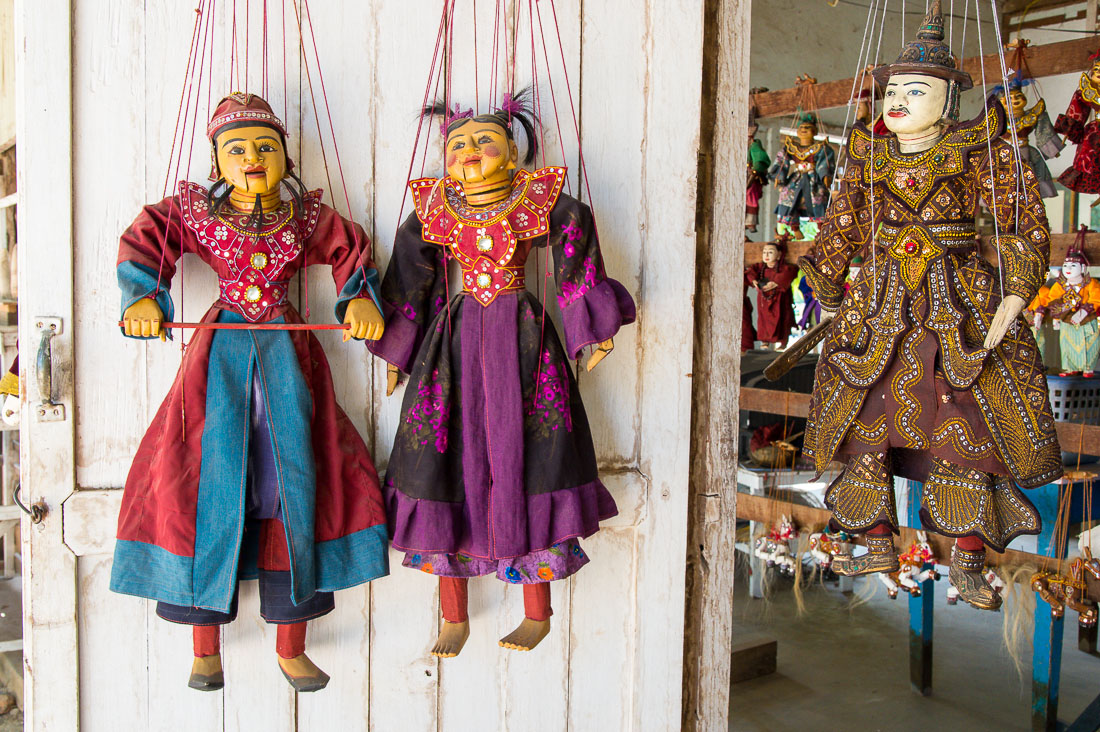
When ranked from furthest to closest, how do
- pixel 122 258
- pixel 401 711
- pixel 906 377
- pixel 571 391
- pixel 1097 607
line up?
pixel 1097 607 < pixel 906 377 < pixel 401 711 < pixel 571 391 < pixel 122 258

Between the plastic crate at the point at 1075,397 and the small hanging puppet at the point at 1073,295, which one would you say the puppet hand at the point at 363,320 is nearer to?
the small hanging puppet at the point at 1073,295

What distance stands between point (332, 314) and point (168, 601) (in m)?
0.49

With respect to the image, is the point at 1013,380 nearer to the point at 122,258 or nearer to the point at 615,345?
the point at 615,345

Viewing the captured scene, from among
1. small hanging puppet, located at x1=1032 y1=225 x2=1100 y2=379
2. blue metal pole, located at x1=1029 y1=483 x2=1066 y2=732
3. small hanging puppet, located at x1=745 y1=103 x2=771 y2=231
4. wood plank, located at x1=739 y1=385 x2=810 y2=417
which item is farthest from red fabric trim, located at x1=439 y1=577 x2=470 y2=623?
small hanging puppet, located at x1=745 y1=103 x2=771 y2=231

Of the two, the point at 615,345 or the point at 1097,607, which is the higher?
the point at 615,345

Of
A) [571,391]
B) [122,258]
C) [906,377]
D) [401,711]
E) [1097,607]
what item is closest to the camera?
[122,258]

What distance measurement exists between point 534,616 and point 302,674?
0.36 meters

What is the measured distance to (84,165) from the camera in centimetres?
127

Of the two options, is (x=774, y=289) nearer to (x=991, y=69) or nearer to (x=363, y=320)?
(x=991, y=69)

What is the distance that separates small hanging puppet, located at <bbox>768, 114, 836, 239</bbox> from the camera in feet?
9.04

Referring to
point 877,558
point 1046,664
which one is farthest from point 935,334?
point 1046,664

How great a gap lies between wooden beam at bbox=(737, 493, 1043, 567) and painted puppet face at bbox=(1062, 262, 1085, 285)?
0.68 m


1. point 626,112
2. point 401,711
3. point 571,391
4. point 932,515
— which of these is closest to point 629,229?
point 626,112

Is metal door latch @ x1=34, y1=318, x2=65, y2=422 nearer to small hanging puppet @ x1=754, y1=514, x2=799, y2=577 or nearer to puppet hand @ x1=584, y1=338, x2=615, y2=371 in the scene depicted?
puppet hand @ x1=584, y1=338, x2=615, y2=371
